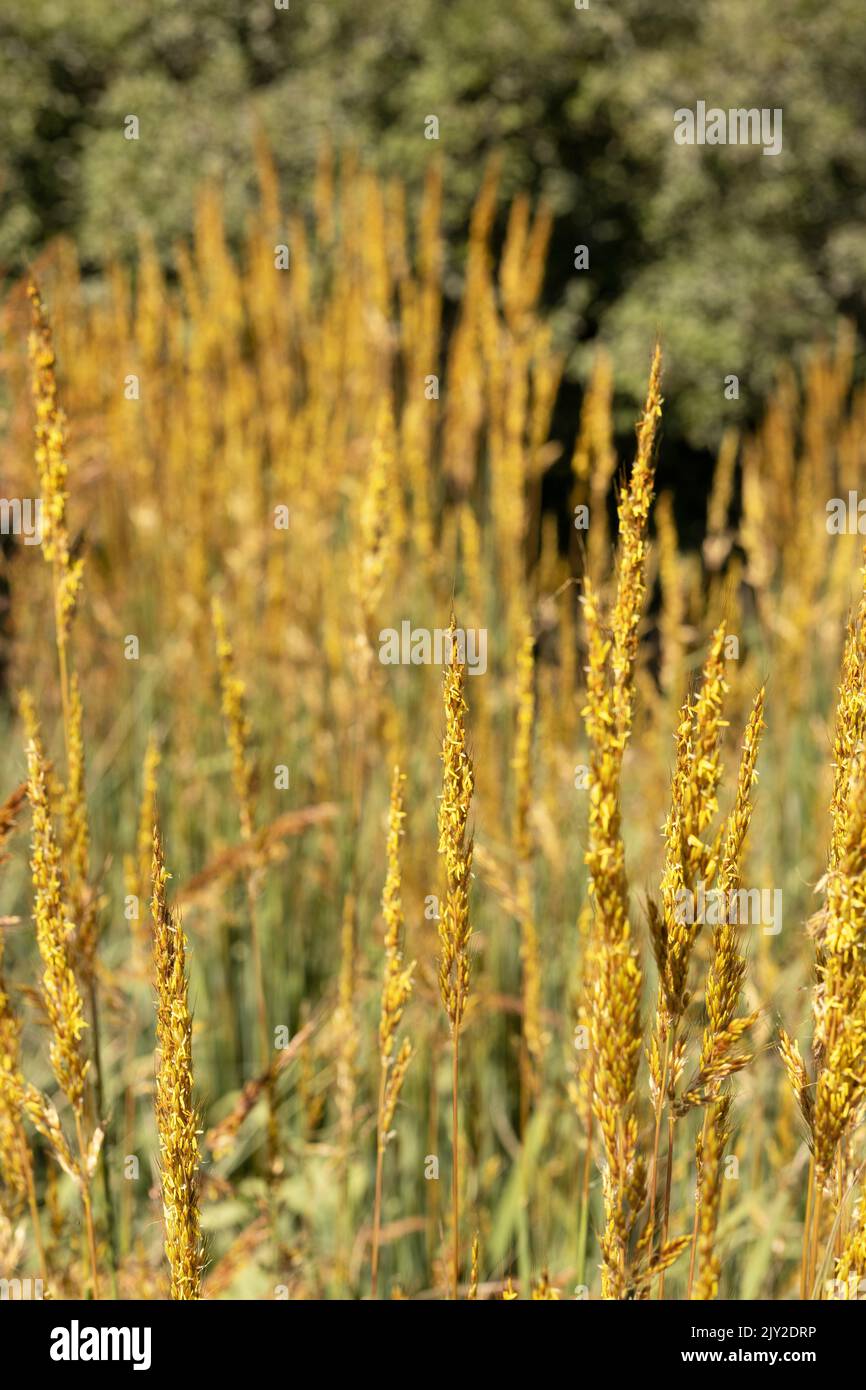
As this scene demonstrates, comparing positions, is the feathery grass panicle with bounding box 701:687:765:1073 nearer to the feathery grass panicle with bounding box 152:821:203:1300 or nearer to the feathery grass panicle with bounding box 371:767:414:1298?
the feathery grass panicle with bounding box 371:767:414:1298

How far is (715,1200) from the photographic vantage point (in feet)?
3.34

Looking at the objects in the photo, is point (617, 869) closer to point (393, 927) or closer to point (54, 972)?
point (393, 927)

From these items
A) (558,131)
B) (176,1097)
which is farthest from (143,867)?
(558,131)

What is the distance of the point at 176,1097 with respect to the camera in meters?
0.80

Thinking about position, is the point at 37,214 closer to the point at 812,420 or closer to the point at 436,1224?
the point at 812,420

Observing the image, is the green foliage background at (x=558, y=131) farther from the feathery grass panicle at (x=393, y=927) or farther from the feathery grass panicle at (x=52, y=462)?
the feathery grass panicle at (x=393, y=927)

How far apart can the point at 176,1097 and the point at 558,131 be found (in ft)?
26.9

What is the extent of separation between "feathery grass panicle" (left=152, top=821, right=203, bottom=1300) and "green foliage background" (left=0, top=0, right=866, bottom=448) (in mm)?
6590

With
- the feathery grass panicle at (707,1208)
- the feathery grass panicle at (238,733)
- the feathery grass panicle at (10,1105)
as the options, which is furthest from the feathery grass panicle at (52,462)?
the feathery grass panicle at (707,1208)

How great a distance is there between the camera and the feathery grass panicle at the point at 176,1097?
0.79m

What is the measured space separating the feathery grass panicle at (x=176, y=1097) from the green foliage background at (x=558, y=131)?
259 inches

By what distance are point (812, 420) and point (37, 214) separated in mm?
5300

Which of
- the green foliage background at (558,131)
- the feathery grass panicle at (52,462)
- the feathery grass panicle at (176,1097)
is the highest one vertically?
the green foliage background at (558,131)

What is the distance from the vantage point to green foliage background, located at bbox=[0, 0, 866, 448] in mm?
7277
